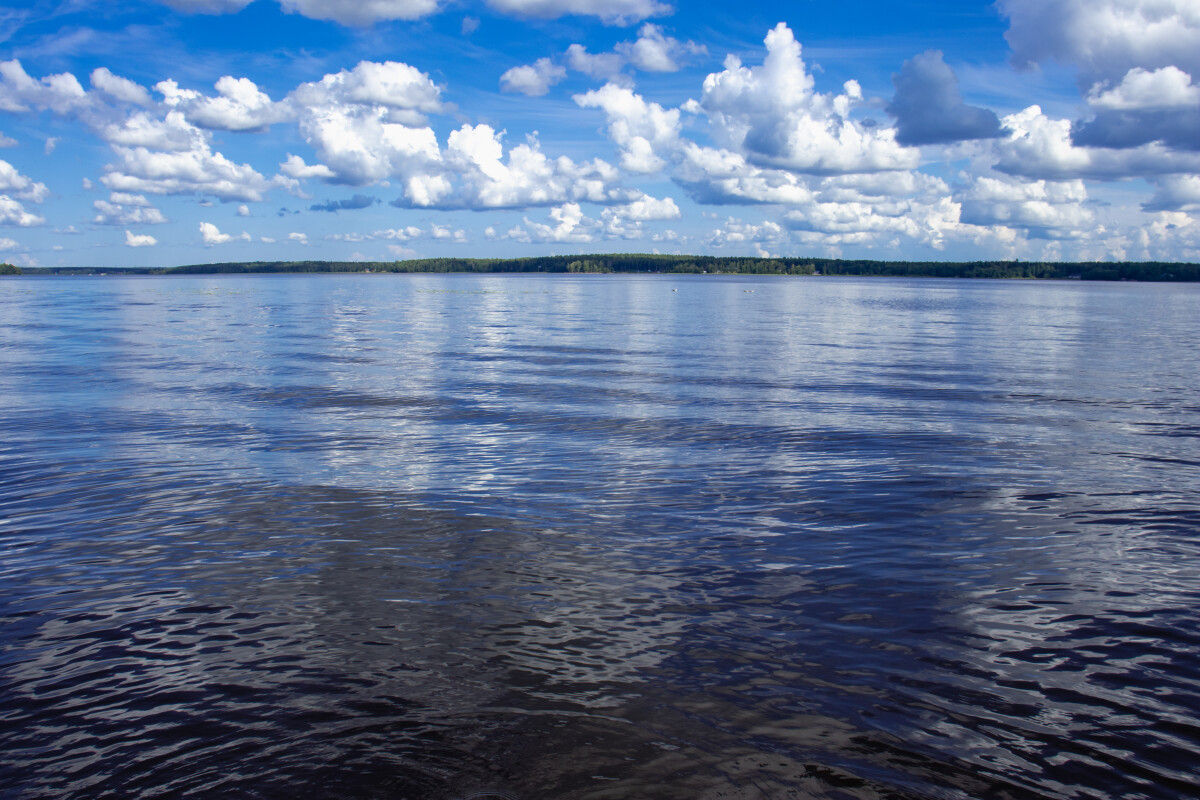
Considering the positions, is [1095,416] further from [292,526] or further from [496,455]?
[292,526]

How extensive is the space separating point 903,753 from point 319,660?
238 inches

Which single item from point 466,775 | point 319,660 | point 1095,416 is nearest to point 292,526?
point 319,660

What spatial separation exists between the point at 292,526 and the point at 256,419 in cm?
1084

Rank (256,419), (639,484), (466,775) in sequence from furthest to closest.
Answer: (256,419) < (639,484) < (466,775)

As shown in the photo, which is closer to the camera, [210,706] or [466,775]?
[466,775]

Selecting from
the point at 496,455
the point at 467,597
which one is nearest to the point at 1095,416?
the point at 496,455

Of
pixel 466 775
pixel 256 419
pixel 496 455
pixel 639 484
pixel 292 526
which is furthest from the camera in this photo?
pixel 256 419

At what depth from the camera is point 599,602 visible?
9773 mm

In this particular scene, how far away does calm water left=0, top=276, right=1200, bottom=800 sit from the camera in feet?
21.8

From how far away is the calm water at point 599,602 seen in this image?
6.64 metres

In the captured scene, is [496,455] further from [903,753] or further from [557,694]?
[903,753]

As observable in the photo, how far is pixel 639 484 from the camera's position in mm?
15391

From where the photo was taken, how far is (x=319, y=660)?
8273 mm

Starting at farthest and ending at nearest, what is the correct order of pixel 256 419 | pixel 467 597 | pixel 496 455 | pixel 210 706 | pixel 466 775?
pixel 256 419 → pixel 496 455 → pixel 467 597 → pixel 210 706 → pixel 466 775
